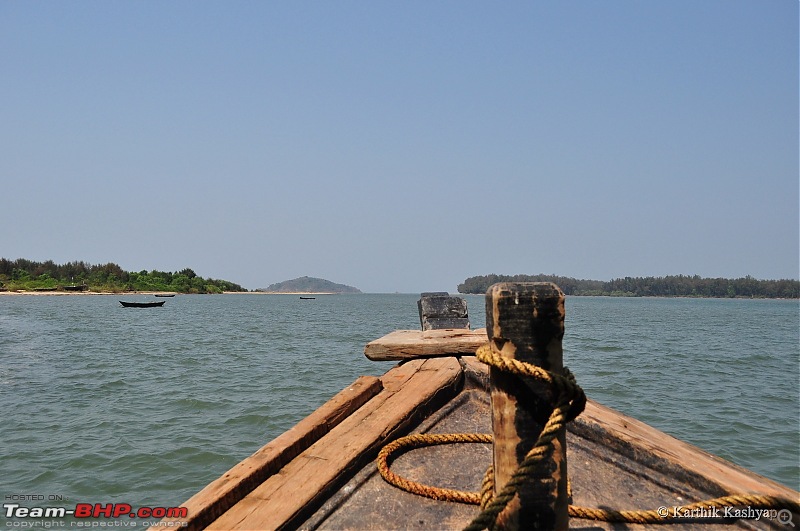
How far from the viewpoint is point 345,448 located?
3.09 metres

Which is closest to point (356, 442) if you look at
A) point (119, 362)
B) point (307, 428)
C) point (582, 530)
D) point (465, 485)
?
point (307, 428)

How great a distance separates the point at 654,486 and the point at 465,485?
1054 mm

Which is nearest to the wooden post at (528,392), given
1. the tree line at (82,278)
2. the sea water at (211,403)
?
the sea water at (211,403)

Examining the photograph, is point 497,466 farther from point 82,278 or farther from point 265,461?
point 82,278

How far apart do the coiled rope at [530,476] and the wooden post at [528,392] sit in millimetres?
46

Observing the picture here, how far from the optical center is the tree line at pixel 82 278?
87.3 metres

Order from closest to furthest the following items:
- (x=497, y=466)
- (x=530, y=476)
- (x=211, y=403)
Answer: (x=530, y=476)
(x=497, y=466)
(x=211, y=403)

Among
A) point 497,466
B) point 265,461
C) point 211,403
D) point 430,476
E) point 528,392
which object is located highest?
point 528,392

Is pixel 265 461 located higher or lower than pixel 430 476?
higher

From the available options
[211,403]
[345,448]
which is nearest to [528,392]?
[345,448]

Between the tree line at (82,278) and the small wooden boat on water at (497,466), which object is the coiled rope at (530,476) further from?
the tree line at (82,278)

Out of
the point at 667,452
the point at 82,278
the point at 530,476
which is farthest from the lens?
the point at 82,278

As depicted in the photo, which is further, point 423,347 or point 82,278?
point 82,278

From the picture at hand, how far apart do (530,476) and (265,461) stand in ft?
5.65
